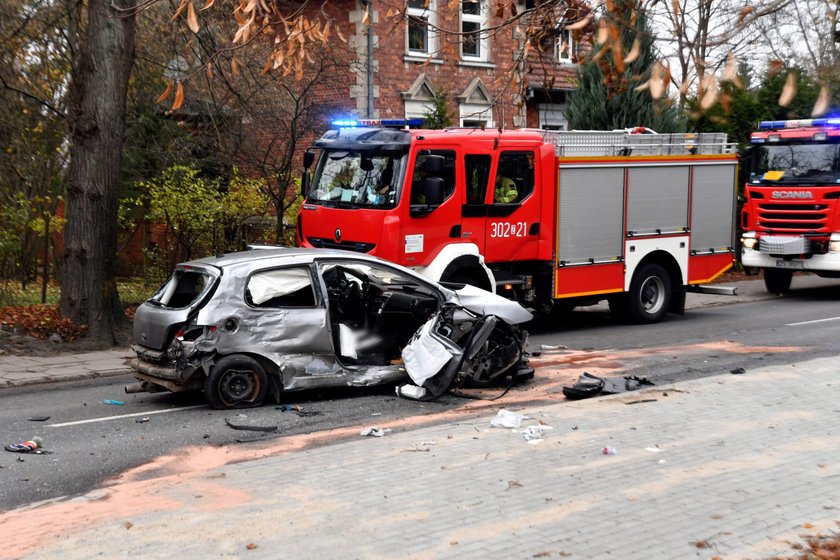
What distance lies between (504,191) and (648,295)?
3641 mm

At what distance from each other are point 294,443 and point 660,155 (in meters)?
9.57

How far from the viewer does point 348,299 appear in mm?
10148

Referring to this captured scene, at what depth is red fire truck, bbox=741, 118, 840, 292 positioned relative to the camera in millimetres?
18781

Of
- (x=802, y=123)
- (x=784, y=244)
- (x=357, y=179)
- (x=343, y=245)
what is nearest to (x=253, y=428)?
(x=343, y=245)

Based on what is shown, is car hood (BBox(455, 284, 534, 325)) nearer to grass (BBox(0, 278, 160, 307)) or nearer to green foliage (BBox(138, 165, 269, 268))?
grass (BBox(0, 278, 160, 307))

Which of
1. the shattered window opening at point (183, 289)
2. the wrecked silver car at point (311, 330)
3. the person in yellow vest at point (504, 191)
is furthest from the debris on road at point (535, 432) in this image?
the person in yellow vest at point (504, 191)

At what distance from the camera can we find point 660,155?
1576cm

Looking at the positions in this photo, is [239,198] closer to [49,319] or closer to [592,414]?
[49,319]

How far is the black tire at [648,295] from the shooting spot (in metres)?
15.7

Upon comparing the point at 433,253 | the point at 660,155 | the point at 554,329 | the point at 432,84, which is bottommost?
the point at 554,329

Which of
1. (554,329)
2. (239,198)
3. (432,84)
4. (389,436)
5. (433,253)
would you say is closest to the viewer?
(389,436)

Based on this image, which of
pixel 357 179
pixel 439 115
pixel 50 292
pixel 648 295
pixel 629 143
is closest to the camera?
pixel 357 179

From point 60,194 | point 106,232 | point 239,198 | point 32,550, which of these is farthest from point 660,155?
point 32,550

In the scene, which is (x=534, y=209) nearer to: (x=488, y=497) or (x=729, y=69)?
(x=488, y=497)
